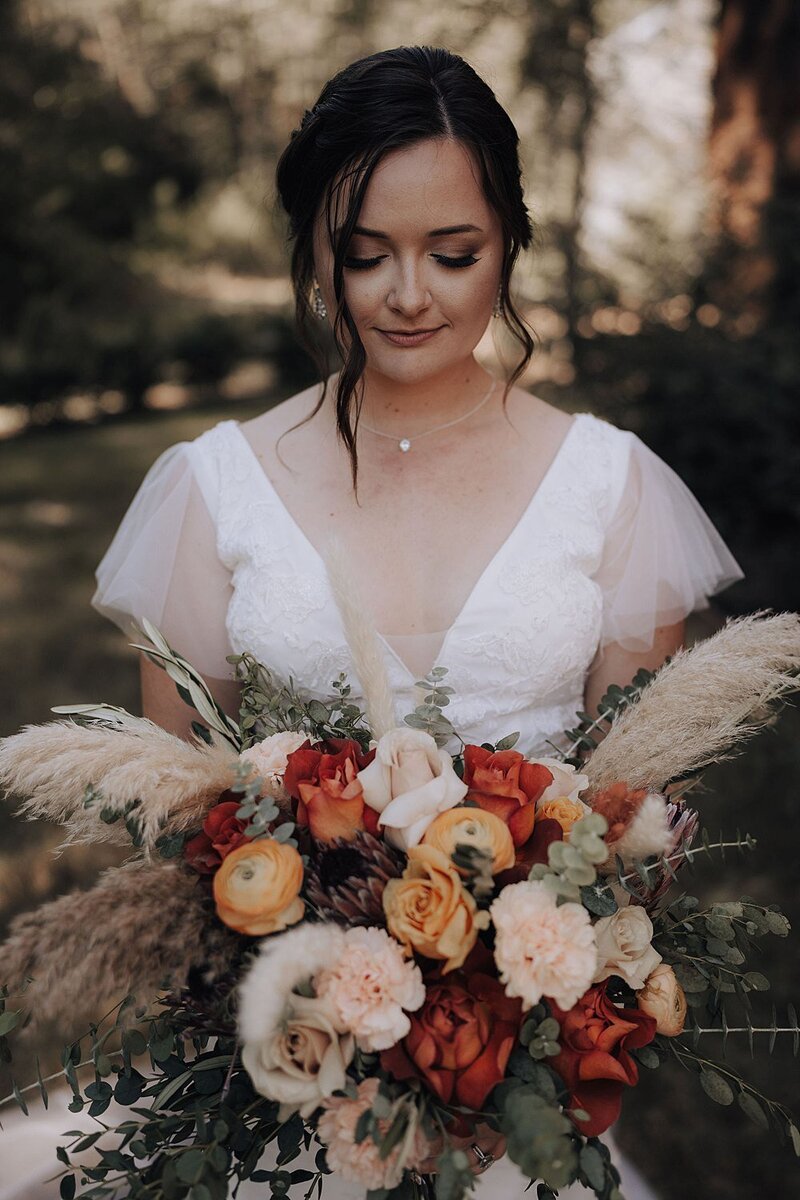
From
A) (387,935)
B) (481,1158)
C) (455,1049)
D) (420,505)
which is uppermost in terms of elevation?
(420,505)

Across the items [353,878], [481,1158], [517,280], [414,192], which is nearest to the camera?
[353,878]

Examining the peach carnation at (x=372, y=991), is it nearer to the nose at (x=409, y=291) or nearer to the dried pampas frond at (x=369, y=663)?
the dried pampas frond at (x=369, y=663)

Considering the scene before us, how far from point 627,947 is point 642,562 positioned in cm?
92

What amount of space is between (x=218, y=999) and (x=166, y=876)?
16 cm

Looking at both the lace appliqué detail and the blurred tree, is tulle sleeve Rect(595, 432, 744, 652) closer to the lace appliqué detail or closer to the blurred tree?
the lace appliqué detail

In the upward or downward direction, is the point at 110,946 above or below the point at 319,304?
below

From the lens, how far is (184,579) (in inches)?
78.4

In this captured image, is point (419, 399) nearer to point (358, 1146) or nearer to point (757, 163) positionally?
point (358, 1146)

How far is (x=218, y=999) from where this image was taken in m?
1.17

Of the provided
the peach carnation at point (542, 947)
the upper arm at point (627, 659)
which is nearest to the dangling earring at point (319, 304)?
the upper arm at point (627, 659)

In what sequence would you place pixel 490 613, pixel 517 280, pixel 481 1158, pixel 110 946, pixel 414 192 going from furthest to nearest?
pixel 517 280 → pixel 490 613 → pixel 414 192 → pixel 481 1158 → pixel 110 946

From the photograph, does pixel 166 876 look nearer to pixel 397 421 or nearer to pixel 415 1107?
pixel 415 1107

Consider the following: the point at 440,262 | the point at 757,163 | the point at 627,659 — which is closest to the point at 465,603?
the point at 627,659

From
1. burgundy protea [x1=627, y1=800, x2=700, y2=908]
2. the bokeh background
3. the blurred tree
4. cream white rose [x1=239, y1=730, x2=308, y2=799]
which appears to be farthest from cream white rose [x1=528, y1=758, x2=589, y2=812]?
the blurred tree
